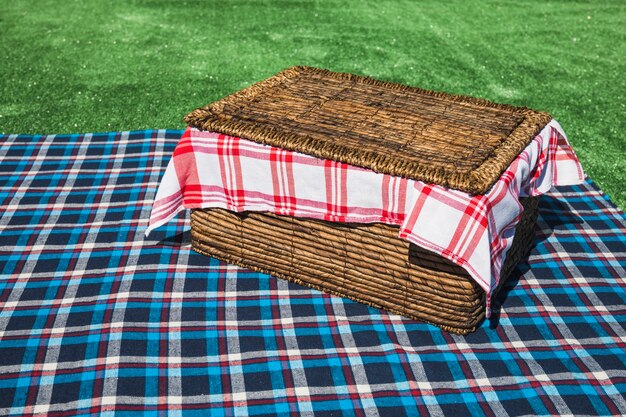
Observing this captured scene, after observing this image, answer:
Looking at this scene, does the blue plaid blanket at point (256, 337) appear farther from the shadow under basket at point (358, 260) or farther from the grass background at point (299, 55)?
the grass background at point (299, 55)

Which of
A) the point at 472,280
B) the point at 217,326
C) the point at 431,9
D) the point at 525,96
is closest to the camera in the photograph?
the point at 472,280

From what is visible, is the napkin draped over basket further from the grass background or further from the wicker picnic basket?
the grass background

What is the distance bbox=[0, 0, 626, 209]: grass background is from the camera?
3938 mm

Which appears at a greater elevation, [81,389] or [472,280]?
[472,280]

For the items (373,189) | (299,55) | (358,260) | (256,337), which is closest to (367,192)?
(373,189)

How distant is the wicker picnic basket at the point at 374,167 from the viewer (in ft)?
6.88

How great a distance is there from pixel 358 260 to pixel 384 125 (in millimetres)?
478

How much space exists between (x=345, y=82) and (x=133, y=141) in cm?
133

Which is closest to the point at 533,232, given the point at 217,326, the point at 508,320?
the point at 508,320

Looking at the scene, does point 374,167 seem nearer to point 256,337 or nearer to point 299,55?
point 256,337

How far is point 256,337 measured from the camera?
2.18 meters

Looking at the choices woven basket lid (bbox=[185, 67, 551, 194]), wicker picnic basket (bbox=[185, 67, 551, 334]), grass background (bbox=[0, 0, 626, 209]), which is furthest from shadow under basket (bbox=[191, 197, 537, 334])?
grass background (bbox=[0, 0, 626, 209])

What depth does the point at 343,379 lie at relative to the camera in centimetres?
203

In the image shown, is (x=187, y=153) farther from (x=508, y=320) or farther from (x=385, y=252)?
(x=508, y=320)
